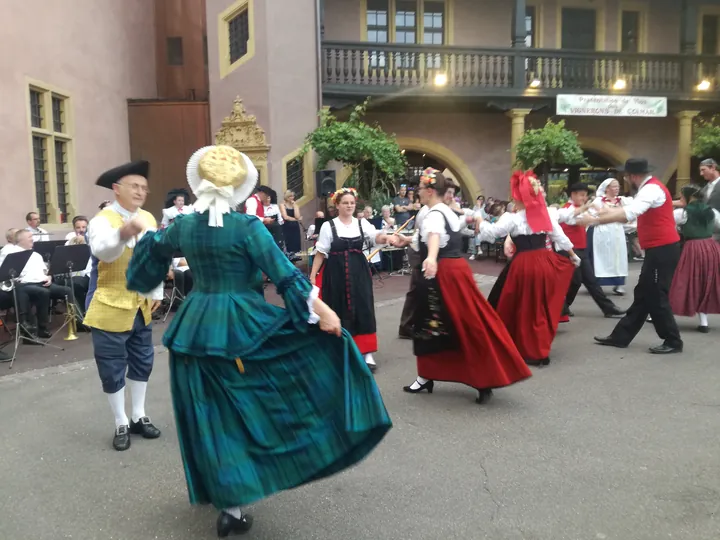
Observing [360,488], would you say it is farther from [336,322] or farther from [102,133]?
[102,133]

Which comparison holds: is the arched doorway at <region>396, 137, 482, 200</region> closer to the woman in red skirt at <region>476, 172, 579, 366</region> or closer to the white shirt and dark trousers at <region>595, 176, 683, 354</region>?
the white shirt and dark trousers at <region>595, 176, 683, 354</region>

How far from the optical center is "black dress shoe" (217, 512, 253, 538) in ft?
9.64

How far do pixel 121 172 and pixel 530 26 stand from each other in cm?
1853

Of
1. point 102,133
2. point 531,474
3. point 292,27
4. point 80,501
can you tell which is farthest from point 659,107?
point 80,501

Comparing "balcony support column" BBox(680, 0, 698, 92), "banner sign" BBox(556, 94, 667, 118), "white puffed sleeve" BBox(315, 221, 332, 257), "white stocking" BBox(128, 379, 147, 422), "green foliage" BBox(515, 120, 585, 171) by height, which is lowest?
"white stocking" BBox(128, 379, 147, 422)

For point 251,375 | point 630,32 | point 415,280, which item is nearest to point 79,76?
point 415,280

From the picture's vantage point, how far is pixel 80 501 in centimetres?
336

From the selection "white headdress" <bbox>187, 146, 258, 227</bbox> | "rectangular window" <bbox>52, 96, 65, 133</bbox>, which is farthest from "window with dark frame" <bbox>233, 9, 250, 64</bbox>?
"white headdress" <bbox>187, 146, 258, 227</bbox>

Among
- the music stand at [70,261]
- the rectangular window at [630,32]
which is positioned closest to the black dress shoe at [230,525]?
the music stand at [70,261]

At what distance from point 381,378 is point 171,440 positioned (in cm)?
210

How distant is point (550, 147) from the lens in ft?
49.0

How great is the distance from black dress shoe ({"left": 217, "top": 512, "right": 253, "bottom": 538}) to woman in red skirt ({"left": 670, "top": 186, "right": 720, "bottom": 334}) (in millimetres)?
6067

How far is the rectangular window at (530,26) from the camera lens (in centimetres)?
1938

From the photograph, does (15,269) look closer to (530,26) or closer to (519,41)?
(519,41)
